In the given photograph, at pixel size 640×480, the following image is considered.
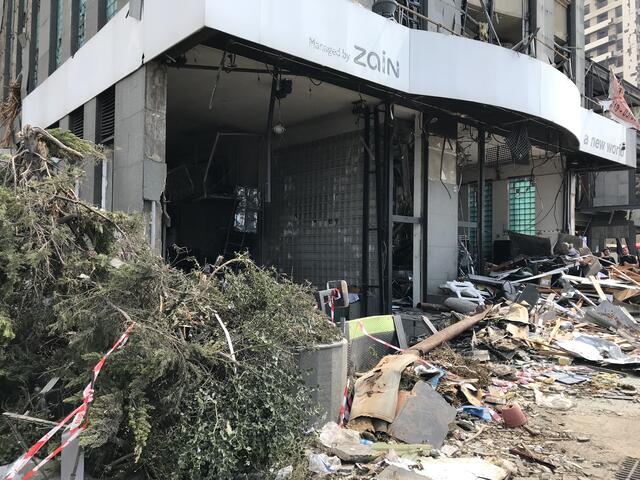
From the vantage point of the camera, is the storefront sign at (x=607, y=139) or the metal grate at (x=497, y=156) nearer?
the storefront sign at (x=607, y=139)

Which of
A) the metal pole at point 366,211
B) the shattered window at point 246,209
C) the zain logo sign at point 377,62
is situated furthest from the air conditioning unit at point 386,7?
the shattered window at point 246,209

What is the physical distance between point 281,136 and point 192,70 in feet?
13.2

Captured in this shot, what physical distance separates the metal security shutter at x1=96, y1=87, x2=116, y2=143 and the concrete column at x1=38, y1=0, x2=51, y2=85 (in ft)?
15.1

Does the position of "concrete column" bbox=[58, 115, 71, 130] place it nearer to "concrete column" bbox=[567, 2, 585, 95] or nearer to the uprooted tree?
the uprooted tree

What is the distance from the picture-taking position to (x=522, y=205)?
685 inches

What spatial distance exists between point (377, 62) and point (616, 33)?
111 m

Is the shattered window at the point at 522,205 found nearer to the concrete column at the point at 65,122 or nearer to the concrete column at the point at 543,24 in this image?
the concrete column at the point at 543,24

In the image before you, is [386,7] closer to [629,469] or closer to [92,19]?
[92,19]

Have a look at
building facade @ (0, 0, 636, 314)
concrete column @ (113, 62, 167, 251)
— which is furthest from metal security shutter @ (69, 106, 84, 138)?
concrete column @ (113, 62, 167, 251)

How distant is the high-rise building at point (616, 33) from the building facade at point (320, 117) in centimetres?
9258

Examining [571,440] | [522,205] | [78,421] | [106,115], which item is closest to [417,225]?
[106,115]

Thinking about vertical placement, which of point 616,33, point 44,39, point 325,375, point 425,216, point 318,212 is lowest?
point 325,375

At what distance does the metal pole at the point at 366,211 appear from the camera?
10.4 meters

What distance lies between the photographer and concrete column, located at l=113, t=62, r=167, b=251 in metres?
6.86
